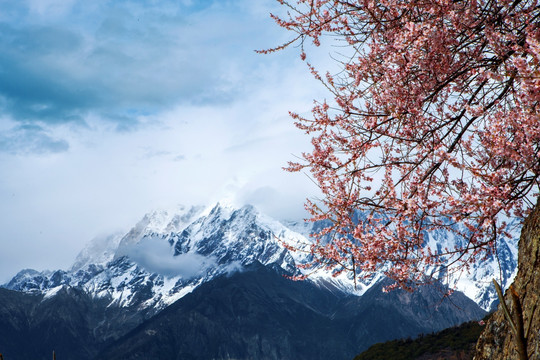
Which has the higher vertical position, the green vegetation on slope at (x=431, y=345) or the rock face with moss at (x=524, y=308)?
the rock face with moss at (x=524, y=308)

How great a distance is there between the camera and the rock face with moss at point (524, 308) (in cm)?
A: 698

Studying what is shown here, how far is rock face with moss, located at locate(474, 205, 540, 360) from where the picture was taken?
22.9ft

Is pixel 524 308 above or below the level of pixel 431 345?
above

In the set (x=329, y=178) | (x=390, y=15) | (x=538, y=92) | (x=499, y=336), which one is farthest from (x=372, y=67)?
(x=499, y=336)

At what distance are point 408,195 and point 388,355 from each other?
53444mm

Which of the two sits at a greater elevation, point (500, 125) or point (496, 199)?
point (500, 125)

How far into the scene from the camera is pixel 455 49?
26.0 feet

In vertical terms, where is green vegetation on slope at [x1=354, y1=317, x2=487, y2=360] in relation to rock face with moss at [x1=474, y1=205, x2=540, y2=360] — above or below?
below

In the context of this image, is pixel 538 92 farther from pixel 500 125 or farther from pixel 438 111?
pixel 438 111

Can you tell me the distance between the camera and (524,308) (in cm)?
747

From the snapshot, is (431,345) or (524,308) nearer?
(524,308)

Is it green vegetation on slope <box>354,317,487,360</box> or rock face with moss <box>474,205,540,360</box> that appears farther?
green vegetation on slope <box>354,317,487,360</box>

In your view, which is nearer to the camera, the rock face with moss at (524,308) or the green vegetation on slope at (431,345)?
the rock face with moss at (524,308)

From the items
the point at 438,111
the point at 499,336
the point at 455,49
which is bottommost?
the point at 499,336
